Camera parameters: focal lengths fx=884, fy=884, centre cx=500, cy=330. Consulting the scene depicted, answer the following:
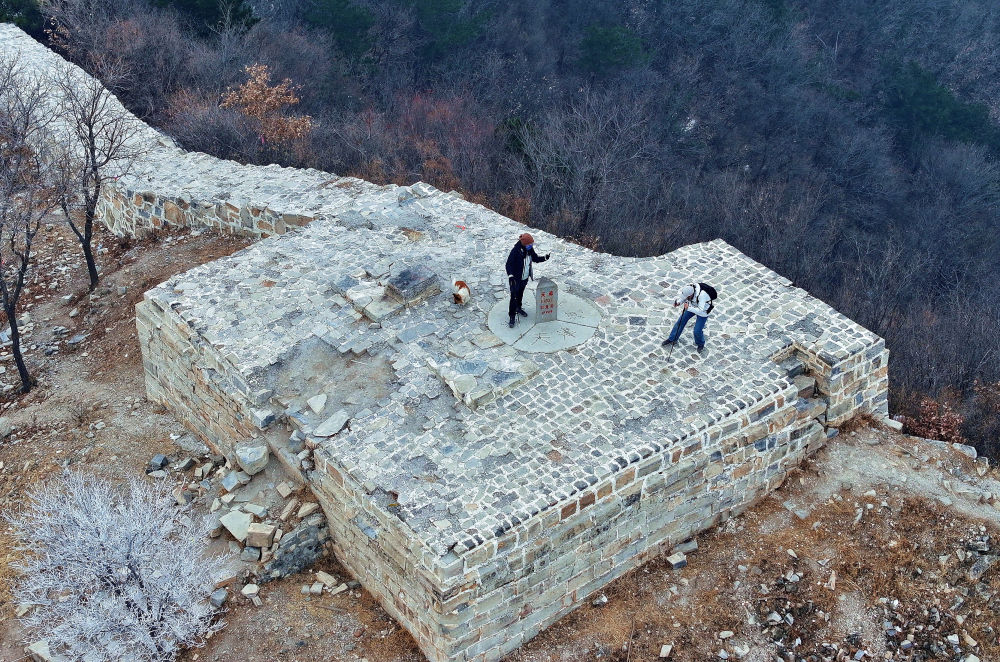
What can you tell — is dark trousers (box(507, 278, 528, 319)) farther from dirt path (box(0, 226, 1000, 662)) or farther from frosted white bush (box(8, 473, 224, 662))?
frosted white bush (box(8, 473, 224, 662))

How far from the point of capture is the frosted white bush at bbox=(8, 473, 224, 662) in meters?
8.09

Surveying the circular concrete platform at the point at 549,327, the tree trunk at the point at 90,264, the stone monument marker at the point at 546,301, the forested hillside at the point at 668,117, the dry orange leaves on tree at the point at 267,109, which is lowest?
the forested hillside at the point at 668,117

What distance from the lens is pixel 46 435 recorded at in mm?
11133

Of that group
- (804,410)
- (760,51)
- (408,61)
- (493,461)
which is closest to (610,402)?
(493,461)

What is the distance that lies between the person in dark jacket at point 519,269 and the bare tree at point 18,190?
6676 mm

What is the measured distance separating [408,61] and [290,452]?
21465mm

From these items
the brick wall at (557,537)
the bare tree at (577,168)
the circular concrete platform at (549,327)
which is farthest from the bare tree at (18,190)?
the bare tree at (577,168)

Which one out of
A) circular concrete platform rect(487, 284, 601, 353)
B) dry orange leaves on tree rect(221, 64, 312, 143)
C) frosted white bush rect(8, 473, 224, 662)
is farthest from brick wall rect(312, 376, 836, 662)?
dry orange leaves on tree rect(221, 64, 312, 143)

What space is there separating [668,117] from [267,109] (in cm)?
1437

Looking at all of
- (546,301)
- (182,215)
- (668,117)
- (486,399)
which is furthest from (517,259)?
(668,117)

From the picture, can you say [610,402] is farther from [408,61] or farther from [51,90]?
[408,61]

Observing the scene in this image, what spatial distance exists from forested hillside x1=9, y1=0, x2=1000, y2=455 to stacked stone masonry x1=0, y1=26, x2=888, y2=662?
9.10ft

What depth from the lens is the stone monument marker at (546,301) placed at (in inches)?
407

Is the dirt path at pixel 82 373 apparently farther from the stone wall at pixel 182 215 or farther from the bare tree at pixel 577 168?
the bare tree at pixel 577 168
